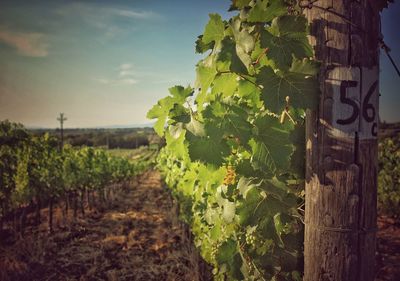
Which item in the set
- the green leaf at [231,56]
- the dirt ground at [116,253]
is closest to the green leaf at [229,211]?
the green leaf at [231,56]

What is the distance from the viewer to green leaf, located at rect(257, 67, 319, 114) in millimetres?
1307

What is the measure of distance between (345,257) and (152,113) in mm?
1329

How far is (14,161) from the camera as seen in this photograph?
35.2 ft

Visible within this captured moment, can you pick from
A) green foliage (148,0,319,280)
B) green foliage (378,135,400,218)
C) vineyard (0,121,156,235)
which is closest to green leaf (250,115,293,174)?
green foliage (148,0,319,280)

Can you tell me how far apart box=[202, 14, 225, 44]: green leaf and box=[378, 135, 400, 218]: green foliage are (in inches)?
447

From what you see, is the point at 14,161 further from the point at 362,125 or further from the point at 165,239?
the point at 362,125

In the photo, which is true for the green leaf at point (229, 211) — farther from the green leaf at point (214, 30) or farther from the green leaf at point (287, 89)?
the green leaf at point (214, 30)

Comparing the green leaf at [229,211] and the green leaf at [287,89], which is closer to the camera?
the green leaf at [287,89]

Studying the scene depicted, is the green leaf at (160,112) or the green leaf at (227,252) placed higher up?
the green leaf at (160,112)

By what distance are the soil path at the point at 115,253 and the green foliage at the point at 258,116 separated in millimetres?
3488

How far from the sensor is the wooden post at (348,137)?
4.09ft

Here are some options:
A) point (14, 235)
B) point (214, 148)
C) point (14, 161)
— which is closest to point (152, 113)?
point (214, 148)

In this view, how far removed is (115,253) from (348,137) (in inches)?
294

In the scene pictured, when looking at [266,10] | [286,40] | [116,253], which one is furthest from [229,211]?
[116,253]
